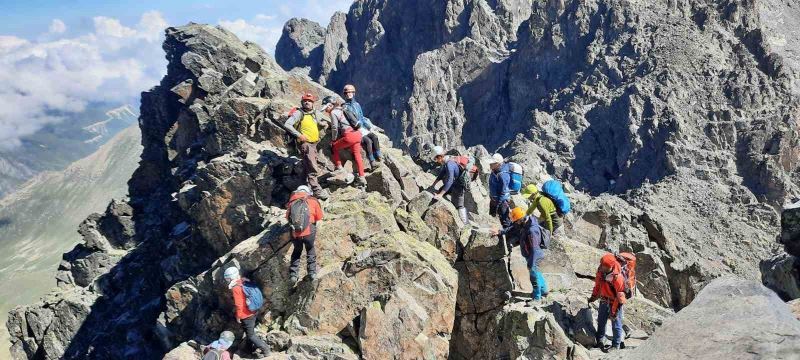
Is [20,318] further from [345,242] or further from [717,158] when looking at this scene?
[717,158]

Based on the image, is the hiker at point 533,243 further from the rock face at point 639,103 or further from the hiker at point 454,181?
the rock face at point 639,103

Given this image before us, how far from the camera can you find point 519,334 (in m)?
17.9

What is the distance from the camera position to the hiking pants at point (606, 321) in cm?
1666

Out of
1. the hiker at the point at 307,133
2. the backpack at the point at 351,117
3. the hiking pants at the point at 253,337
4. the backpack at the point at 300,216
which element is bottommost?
the hiking pants at the point at 253,337

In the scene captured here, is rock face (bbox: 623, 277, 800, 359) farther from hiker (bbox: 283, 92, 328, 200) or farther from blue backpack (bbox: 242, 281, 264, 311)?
hiker (bbox: 283, 92, 328, 200)

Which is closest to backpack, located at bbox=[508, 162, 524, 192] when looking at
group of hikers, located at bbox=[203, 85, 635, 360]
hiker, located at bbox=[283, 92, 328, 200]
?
group of hikers, located at bbox=[203, 85, 635, 360]

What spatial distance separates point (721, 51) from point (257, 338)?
129444 millimetres

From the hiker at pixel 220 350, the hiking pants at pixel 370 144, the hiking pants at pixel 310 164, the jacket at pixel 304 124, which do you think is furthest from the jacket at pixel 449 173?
the hiker at pixel 220 350

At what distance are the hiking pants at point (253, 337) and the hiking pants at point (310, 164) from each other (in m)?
6.47

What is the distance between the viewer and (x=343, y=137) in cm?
2345

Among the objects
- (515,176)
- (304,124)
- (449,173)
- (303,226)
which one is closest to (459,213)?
(449,173)

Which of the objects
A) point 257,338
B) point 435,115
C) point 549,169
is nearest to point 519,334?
point 257,338

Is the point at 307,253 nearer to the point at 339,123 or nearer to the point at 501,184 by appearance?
the point at 339,123

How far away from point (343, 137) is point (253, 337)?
29.0ft
